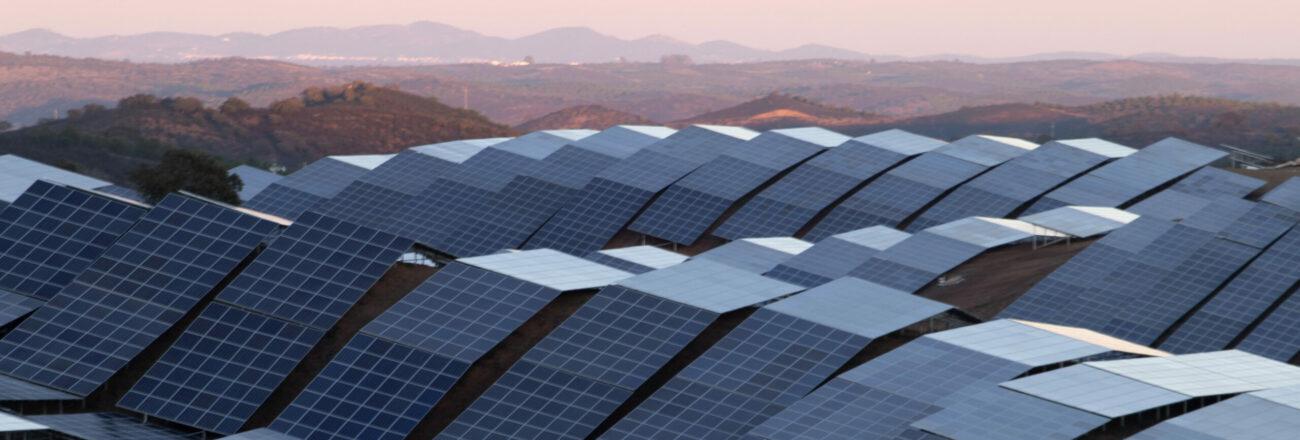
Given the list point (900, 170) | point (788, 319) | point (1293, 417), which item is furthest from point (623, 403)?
point (900, 170)

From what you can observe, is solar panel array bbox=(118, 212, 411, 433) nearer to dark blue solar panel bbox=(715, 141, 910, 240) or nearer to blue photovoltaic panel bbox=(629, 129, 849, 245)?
blue photovoltaic panel bbox=(629, 129, 849, 245)

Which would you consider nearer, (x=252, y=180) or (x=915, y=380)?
(x=915, y=380)

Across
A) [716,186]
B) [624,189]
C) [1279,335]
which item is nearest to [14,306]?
[1279,335]

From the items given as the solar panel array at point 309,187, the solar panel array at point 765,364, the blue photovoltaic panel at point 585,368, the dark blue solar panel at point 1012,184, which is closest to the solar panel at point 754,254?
the dark blue solar panel at point 1012,184

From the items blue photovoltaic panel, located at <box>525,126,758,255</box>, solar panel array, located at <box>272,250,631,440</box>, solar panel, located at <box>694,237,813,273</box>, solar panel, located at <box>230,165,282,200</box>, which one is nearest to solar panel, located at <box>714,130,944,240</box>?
blue photovoltaic panel, located at <box>525,126,758,255</box>

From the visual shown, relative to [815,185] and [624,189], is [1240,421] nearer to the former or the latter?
[624,189]

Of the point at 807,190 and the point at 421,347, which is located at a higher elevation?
the point at 421,347

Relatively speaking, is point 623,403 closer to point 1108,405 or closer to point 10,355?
point 1108,405
